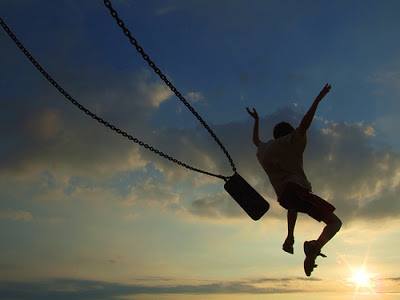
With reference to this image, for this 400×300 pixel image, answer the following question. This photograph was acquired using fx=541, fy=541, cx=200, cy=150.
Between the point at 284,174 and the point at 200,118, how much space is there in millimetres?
1657

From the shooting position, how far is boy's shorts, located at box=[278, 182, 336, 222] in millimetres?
8672

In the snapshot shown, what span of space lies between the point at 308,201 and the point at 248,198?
1388 mm

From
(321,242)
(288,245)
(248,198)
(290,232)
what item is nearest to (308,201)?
(321,242)

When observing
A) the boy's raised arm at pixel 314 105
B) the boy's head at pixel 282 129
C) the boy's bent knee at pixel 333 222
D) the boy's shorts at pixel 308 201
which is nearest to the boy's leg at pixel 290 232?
the boy's shorts at pixel 308 201

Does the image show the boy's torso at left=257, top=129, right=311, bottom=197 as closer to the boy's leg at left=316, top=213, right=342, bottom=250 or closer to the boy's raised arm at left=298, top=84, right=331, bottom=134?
the boy's raised arm at left=298, top=84, right=331, bottom=134

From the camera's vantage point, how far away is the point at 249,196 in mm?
9828

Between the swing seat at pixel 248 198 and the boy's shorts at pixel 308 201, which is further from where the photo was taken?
the swing seat at pixel 248 198

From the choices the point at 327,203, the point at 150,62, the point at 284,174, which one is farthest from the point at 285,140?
the point at 150,62

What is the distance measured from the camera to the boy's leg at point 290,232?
30.0ft

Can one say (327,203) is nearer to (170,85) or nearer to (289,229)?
(289,229)

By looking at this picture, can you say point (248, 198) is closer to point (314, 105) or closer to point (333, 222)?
point (333, 222)

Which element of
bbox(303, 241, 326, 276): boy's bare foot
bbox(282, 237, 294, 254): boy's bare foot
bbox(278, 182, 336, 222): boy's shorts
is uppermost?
bbox(278, 182, 336, 222): boy's shorts

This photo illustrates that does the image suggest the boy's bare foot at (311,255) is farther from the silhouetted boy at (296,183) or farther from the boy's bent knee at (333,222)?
the boy's bent knee at (333,222)

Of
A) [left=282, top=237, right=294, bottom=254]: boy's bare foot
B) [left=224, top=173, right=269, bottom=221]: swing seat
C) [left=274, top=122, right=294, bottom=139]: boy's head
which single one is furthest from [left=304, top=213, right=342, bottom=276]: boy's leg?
[left=274, top=122, right=294, bottom=139]: boy's head
